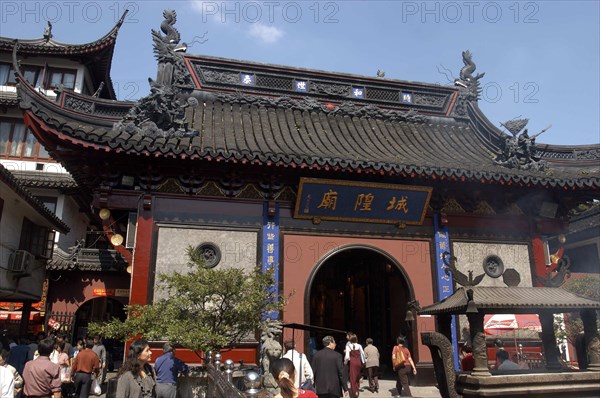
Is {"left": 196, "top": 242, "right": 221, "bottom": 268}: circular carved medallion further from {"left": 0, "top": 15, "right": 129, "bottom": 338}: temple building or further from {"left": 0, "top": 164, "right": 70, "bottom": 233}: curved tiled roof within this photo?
{"left": 0, "top": 15, "right": 129, "bottom": 338}: temple building

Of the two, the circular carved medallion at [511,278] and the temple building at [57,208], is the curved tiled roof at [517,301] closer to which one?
the circular carved medallion at [511,278]

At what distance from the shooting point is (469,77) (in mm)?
15453

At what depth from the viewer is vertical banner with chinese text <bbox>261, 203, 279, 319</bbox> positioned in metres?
11.1

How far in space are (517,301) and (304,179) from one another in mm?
5447

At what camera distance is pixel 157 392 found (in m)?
7.18

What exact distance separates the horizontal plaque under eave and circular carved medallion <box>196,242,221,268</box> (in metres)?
2.03

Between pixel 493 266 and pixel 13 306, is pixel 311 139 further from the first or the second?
pixel 13 306

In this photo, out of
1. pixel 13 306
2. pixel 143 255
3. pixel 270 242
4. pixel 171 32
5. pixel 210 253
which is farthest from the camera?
pixel 13 306

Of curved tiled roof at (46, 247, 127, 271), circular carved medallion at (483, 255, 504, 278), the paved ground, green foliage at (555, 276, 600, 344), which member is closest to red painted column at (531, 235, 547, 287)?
circular carved medallion at (483, 255, 504, 278)

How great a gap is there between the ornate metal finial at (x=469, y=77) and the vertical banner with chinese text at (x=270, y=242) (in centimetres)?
788

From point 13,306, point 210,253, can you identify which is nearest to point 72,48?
point 13,306

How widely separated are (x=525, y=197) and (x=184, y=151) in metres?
8.58

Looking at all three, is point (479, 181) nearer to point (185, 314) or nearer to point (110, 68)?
point (185, 314)

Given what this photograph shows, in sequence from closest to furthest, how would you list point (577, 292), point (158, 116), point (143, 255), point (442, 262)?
point (143, 255), point (158, 116), point (442, 262), point (577, 292)
